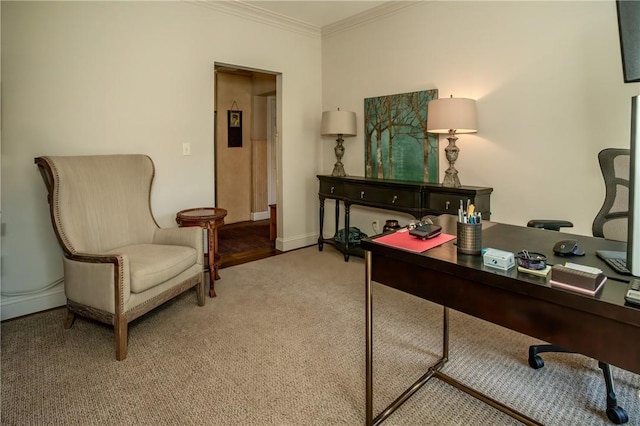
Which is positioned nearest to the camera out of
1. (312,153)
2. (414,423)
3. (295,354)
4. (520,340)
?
(414,423)

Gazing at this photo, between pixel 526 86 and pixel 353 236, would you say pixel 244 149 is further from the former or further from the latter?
pixel 526 86

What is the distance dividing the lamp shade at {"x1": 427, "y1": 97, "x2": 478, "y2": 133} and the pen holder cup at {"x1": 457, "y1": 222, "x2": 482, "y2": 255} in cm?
194

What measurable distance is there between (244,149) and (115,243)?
11.6 ft

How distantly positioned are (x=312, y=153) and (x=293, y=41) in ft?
4.29

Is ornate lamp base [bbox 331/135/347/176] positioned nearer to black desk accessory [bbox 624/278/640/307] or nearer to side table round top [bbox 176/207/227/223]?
side table round top [bbox 176/207/227/223]

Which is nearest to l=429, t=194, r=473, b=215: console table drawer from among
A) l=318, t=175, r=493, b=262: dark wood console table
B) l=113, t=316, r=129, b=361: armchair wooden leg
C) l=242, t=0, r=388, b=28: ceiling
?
l=318, t=175, r=493, b=262: dark wood console table

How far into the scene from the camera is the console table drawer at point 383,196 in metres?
3.32

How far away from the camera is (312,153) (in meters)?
4.56

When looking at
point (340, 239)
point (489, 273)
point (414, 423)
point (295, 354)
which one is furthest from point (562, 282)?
point (340, 239)

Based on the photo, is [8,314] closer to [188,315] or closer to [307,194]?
[188,315]

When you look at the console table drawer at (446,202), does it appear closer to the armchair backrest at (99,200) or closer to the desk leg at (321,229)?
the desk leg at (321,229)

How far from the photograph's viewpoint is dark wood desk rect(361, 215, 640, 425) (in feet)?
2.89

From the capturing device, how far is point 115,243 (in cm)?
265

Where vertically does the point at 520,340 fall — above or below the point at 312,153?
below
